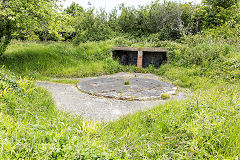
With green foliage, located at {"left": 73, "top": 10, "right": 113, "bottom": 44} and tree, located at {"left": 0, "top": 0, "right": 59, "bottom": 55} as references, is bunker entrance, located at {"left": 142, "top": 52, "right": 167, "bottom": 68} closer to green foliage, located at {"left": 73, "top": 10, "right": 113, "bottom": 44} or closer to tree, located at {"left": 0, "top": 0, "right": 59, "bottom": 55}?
green foliage, located at {"left": 73, "top": 10, "right": 113, "bottom": 44}

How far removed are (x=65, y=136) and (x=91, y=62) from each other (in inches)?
270

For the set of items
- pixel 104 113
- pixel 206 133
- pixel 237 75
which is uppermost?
pixel 237 75

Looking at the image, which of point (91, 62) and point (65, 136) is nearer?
point (65, 136)

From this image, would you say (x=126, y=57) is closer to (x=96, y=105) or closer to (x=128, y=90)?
(x=128, y=90)

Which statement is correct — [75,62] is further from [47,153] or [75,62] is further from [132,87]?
[47,153]

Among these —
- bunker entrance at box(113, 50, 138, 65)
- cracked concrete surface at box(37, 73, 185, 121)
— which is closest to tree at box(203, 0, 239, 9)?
bunker entrance at box(113, 50, 138, 65)

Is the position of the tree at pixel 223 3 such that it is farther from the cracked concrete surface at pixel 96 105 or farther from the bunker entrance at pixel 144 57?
the cracked concrete surface at pixel 96 105

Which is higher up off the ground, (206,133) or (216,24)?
(216,24)

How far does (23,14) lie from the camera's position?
5.85 metres

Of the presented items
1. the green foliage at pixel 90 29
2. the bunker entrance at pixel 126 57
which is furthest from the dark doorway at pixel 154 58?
the green foliage at pixel 90 29

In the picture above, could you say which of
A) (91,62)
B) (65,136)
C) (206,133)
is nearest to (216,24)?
(91,62)

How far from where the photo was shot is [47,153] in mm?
1232

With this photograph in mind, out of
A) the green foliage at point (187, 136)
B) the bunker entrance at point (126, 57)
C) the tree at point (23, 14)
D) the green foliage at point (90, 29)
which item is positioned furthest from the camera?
the green foliage at point (90, 29)

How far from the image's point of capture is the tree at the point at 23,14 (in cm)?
561
